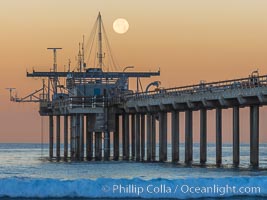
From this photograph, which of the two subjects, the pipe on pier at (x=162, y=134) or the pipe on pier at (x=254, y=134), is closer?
the pipe on pier at (x=254, y=134)

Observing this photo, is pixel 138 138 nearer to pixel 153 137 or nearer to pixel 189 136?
pixel 153 137

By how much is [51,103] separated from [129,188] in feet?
258

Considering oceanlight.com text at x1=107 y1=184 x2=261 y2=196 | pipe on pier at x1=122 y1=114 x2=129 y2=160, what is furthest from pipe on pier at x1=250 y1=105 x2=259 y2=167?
oceanlight.com text at x1=107 y1=184 x2=261 y2=196

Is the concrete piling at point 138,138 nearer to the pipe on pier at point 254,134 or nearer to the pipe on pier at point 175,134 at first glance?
the pipe on pier at point 175,134

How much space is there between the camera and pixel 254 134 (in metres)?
77.0

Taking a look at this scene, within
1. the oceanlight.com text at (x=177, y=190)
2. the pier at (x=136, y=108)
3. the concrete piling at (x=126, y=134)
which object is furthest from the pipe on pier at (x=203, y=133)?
the oceanlight.com text at (x=177, y=190)

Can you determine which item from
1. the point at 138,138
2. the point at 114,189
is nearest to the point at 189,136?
the point at 138,138

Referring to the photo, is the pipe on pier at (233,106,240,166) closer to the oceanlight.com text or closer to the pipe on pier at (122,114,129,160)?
the pipe on pier at (122,114,129,160)

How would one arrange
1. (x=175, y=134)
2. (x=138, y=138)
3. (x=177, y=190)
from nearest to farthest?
1. (x=177, y=190)
2. (x=175, y=134)
3. (x=138, y=138)

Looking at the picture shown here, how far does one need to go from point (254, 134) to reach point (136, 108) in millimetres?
25691

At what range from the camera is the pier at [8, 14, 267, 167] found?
260 ft

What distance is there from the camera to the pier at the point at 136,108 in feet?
260

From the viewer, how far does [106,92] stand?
113688 millimetres

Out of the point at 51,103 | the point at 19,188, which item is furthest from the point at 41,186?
the point at 51,103
